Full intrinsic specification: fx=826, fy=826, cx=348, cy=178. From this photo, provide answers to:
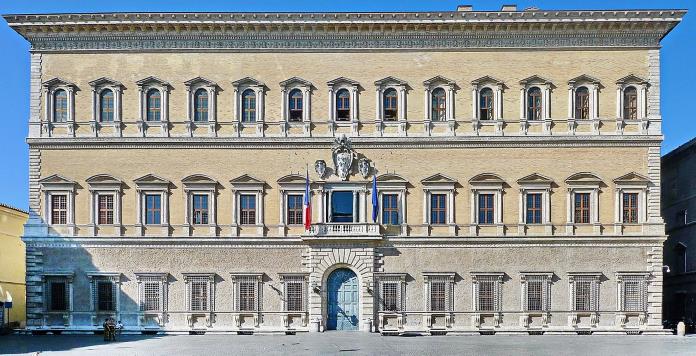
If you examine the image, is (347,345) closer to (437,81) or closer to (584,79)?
(437,81)

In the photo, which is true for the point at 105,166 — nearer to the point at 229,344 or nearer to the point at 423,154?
the point at 229,344

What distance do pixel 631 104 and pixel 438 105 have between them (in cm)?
963

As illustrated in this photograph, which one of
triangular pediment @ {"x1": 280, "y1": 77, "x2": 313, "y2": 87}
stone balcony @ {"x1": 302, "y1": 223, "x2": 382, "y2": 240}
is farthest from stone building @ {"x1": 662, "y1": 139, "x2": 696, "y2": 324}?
triangular pediment @ {"x1": 280, "y1": 77, "x2": 313, "y2": 87}

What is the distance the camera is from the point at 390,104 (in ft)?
137

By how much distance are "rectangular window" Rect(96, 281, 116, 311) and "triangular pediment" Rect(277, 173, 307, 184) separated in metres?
9.96

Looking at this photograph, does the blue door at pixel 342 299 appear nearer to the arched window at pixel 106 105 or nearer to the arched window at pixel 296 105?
the arched window at pixel 296 105

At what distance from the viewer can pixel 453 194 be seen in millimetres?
41125

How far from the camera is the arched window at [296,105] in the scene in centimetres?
4175

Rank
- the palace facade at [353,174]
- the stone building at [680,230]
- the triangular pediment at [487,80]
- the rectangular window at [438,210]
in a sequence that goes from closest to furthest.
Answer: the palace facade at [353,174] < the rectangular window at [438,210] < the triangular pediment at [487,80] < the stone building at [680,230]

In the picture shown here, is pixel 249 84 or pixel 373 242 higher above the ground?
pixel 249 84

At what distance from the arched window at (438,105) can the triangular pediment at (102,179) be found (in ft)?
53.0

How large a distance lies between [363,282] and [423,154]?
703 cm

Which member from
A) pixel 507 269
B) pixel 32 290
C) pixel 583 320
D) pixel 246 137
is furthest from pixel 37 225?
pixel 583 320

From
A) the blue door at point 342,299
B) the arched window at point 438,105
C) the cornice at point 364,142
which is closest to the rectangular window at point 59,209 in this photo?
the cornice at point 364,142
